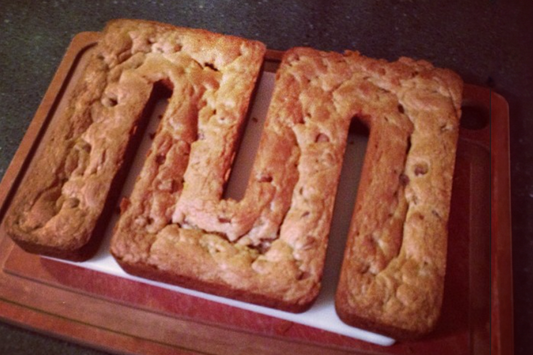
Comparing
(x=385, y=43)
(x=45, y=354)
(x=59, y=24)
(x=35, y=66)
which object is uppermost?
(x=385, y=43)

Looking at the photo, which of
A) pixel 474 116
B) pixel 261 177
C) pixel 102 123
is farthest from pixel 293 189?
pixel 474 116

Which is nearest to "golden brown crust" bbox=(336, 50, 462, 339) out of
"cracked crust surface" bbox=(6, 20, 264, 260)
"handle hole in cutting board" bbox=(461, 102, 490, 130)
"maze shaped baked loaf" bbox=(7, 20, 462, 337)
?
"maze shaped baked loaf" bbox=(7, 20, 462, 337)

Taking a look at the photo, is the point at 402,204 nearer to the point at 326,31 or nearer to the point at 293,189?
the point at 293,189

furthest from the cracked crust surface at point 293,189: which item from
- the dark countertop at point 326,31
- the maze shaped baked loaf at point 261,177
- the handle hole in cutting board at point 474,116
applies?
the dark countertop at point 326,31

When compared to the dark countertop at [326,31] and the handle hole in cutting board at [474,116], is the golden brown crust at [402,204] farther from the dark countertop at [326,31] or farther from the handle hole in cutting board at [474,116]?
the dark countertop at [326,31]

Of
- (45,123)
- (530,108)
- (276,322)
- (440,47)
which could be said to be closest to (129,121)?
(45,123)

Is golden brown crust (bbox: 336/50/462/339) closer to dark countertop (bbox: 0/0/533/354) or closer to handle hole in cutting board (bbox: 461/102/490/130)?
handle hole in cutting board (bbox: 461/102/490/130)

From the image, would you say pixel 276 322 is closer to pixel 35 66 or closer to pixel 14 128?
pixel 14 128
